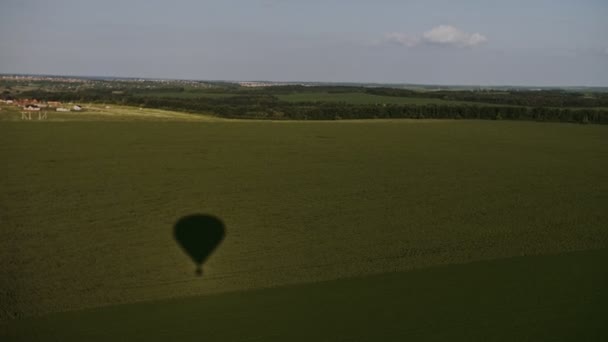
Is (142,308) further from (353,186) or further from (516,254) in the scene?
(353,186)

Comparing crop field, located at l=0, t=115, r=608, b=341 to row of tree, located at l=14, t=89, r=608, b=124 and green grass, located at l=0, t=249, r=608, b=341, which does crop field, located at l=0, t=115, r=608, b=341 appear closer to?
green grass, located at l=0, t=249, r=608, b=341

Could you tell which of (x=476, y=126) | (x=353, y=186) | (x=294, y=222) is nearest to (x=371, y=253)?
(x=294, y=222)

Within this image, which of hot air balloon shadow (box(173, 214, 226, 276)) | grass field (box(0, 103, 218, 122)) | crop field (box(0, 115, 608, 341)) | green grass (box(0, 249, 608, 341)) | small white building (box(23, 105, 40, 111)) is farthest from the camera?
small white building (box(23, 105, 40, 111))

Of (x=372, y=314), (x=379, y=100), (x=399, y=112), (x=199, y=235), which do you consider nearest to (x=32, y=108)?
(x=199, y=235)

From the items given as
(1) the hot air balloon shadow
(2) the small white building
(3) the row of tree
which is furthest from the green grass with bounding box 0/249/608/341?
(3) the row of tree

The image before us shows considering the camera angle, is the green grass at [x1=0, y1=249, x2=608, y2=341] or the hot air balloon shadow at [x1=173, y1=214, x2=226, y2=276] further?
the hot air balloon shadow at [x1=173, y1=214, x2=226, y2=276]

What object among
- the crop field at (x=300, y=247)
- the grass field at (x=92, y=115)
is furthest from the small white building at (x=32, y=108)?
the crop field at (x=300, y=247)
